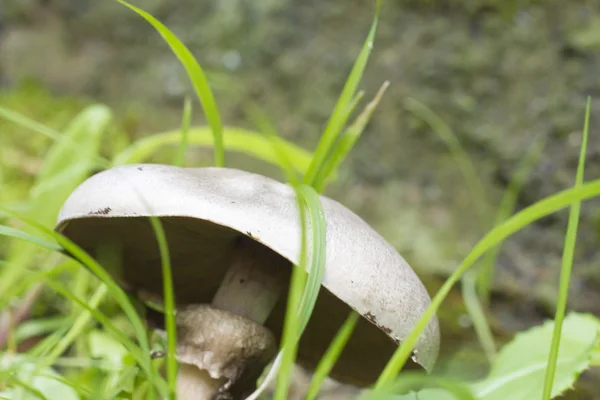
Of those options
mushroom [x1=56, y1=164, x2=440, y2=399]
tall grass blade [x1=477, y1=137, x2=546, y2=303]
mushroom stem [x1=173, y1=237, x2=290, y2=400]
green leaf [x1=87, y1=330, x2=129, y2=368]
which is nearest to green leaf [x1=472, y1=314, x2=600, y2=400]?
mushroom [x1=56, y1=164, x2=440, y2=399]

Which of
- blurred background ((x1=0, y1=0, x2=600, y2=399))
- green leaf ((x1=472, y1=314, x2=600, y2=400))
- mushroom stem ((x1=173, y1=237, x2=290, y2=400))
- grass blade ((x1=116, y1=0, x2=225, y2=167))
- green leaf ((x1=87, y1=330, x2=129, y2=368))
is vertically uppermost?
blurred background ((x1=0, y1=0, x2=600, y2=399))

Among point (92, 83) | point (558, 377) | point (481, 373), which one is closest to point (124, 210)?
point (558, 377)

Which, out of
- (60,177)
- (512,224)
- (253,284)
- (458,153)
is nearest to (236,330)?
(253,284)

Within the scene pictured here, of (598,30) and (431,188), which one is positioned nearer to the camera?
(598,30)

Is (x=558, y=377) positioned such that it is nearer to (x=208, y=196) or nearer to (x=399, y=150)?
(x=208, y=196)

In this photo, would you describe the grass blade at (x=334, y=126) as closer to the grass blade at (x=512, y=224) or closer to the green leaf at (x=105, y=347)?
the grass blade at (x=512, y=224)

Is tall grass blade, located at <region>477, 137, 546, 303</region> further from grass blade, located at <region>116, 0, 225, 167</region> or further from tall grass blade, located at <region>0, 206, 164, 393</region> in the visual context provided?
tall grass blade, located at <region>0, 206, 164, 393</region>
